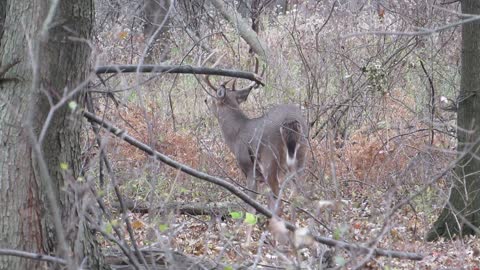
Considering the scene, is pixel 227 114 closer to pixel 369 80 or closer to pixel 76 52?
pixel 369 80

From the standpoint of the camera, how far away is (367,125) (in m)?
11.4

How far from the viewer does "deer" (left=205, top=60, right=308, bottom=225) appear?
978 cm

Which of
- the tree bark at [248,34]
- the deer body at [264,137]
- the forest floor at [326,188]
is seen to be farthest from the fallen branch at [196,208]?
the tree bark at [248,34]

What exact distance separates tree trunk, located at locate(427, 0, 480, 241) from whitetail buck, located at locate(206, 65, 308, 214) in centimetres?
169

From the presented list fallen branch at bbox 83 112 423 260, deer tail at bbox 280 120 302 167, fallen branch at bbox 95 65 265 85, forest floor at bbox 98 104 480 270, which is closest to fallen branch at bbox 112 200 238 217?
forest floor at bbox 98 104 480 270

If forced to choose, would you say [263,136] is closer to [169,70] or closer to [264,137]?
[264,137]

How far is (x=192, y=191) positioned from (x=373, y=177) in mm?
2058

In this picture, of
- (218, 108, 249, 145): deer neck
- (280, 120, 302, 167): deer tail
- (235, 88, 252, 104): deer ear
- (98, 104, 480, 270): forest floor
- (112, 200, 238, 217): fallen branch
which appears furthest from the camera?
(235, 88, 252, 104): deer ear

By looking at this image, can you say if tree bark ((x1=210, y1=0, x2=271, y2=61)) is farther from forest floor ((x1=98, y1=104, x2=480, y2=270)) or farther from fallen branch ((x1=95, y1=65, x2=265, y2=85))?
fallen branch ((x1=95, y1=65, x2=265, y2=85))

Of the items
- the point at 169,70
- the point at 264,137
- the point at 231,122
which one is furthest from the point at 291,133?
the point at 169,70

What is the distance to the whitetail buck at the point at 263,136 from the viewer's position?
32.1ft

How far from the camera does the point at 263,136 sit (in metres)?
10.2

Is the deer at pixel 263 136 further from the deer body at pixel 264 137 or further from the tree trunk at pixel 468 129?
the tree trunk at pixel 468 129

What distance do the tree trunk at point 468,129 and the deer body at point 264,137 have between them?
1.81 meters
